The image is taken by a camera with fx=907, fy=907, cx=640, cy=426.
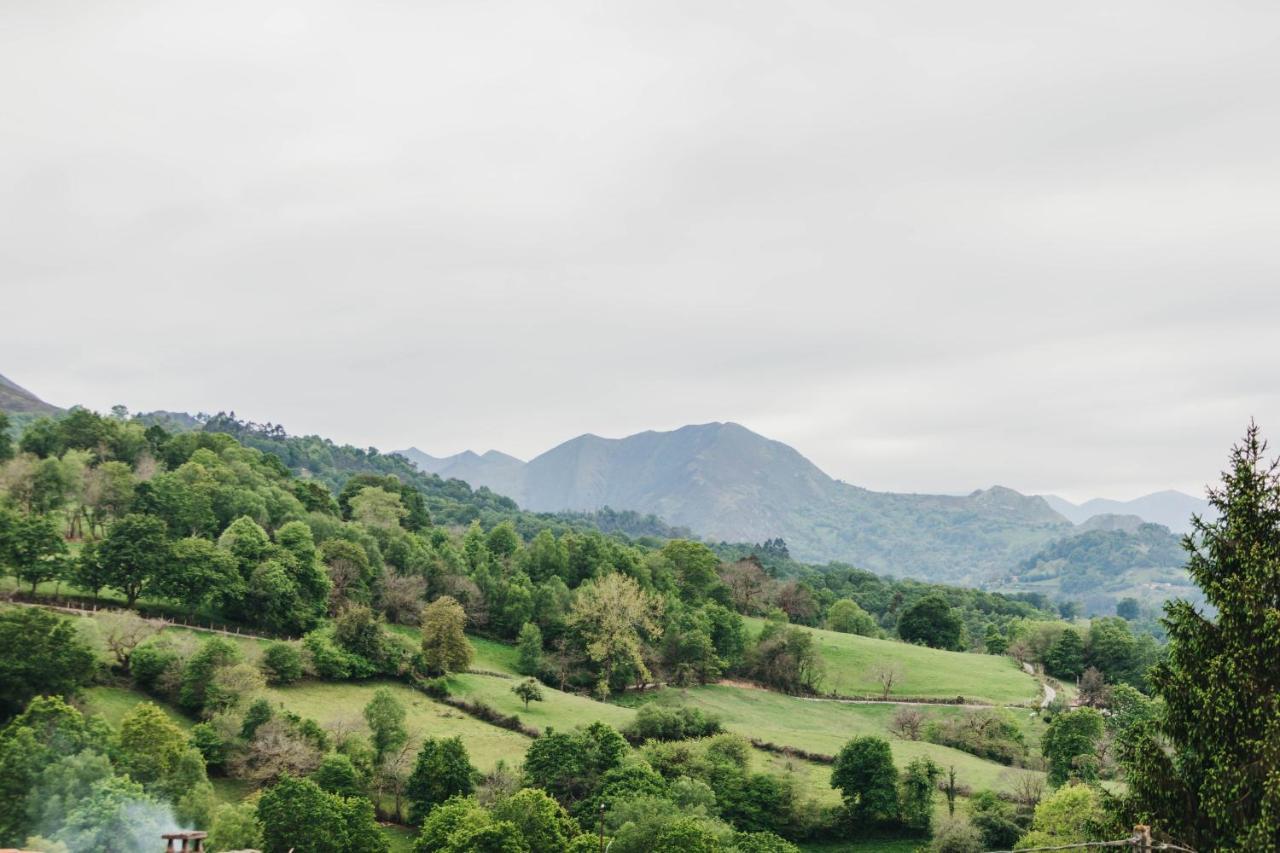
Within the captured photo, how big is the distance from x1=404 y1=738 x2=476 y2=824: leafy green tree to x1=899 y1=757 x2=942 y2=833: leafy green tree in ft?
80.8

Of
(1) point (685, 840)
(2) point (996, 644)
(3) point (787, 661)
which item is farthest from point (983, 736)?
(2) point (996, 644)

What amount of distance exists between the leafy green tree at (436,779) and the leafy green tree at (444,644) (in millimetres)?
17408

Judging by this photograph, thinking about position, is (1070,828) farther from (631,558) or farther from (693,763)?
(631,558)

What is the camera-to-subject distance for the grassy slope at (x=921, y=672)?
3265 inches

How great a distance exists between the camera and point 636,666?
7506cm

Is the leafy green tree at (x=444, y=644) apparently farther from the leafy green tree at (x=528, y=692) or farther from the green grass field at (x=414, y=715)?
the leafy green tree at (x=528, y=692)

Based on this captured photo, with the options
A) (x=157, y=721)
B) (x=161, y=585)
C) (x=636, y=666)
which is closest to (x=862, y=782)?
(x=636, y=666)

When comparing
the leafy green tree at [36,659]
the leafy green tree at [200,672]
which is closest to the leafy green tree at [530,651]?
the leafy green tree at [200,672]

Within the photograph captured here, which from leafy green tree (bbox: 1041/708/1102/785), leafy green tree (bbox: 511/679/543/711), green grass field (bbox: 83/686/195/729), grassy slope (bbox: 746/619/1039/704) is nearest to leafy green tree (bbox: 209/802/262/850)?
green grass field (bbox: 83/686/195/729)

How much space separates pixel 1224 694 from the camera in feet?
46.1

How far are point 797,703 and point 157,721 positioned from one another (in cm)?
5296

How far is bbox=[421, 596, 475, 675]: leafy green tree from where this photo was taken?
6331 centimetres

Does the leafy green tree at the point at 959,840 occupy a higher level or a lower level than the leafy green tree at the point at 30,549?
lower

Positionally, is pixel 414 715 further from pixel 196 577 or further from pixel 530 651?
pixel 530 651
